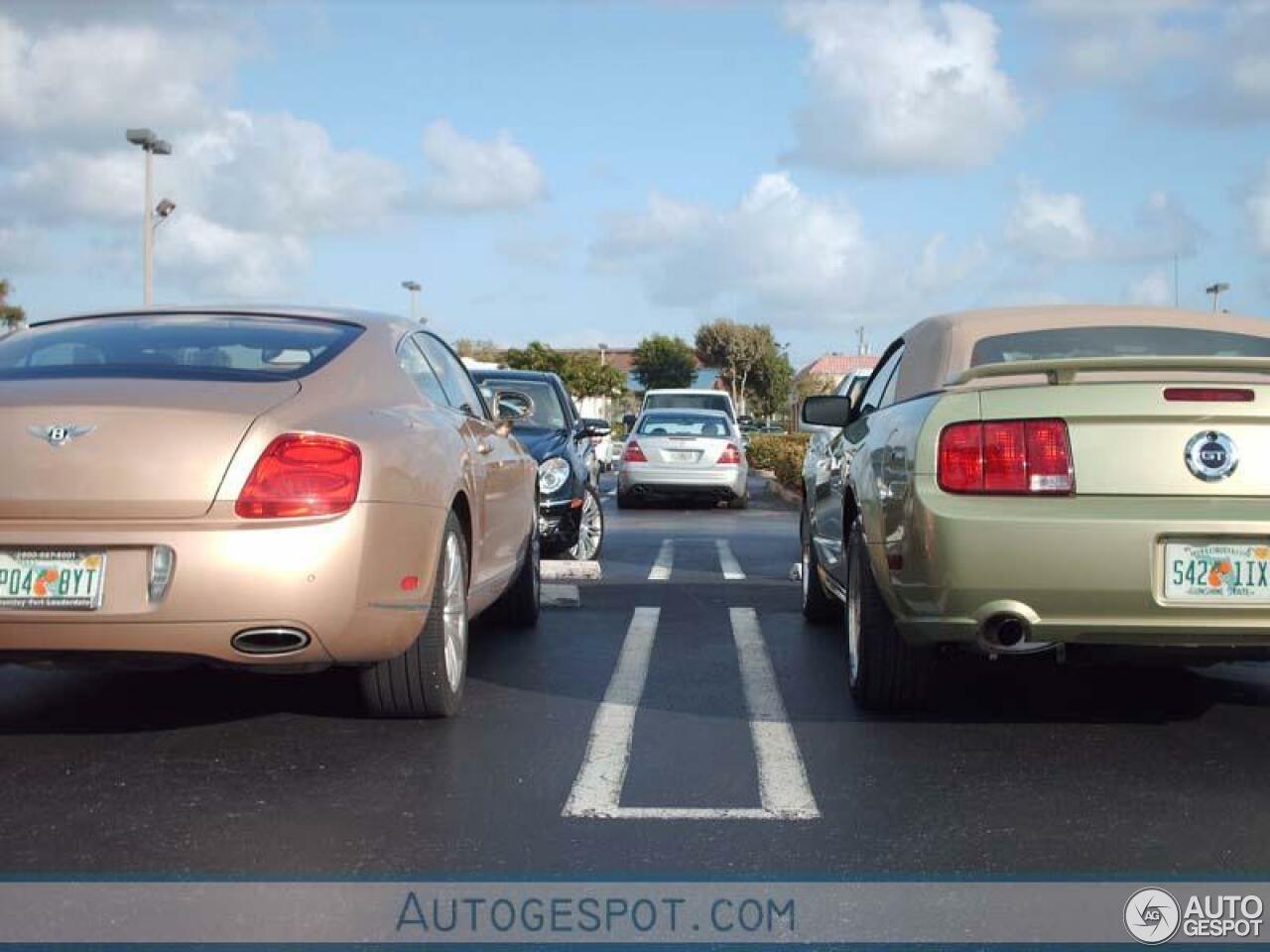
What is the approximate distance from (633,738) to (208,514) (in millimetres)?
1627

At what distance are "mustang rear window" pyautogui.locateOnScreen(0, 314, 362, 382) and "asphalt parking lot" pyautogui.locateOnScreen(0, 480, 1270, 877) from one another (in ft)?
4.03

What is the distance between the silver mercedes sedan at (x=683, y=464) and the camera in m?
19.7

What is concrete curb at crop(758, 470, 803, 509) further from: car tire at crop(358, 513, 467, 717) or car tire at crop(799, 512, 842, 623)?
car tire at crop(358, 513, 467, 717)

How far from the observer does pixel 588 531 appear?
11.8 m

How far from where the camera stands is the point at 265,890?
353cm

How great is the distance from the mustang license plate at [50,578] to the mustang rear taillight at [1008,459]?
259 cm

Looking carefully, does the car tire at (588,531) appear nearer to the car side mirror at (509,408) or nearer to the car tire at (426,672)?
the car side mirror at (509,408)

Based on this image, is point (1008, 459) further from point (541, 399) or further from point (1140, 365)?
point (541, 399)

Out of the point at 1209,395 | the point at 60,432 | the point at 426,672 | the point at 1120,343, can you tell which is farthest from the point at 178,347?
the point at 1120,343

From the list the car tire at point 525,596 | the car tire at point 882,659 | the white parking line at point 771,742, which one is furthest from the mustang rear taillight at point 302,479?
the car tire at point 525,596

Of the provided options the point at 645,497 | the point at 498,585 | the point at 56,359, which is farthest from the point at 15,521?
the point at 645,497

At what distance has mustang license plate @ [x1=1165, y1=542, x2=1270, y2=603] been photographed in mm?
4527

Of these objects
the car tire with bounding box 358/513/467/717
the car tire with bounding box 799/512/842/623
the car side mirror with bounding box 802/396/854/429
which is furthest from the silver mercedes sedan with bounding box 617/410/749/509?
the car tire with bounding box 358/513/467/717

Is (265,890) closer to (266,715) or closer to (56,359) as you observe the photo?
(266,715)
